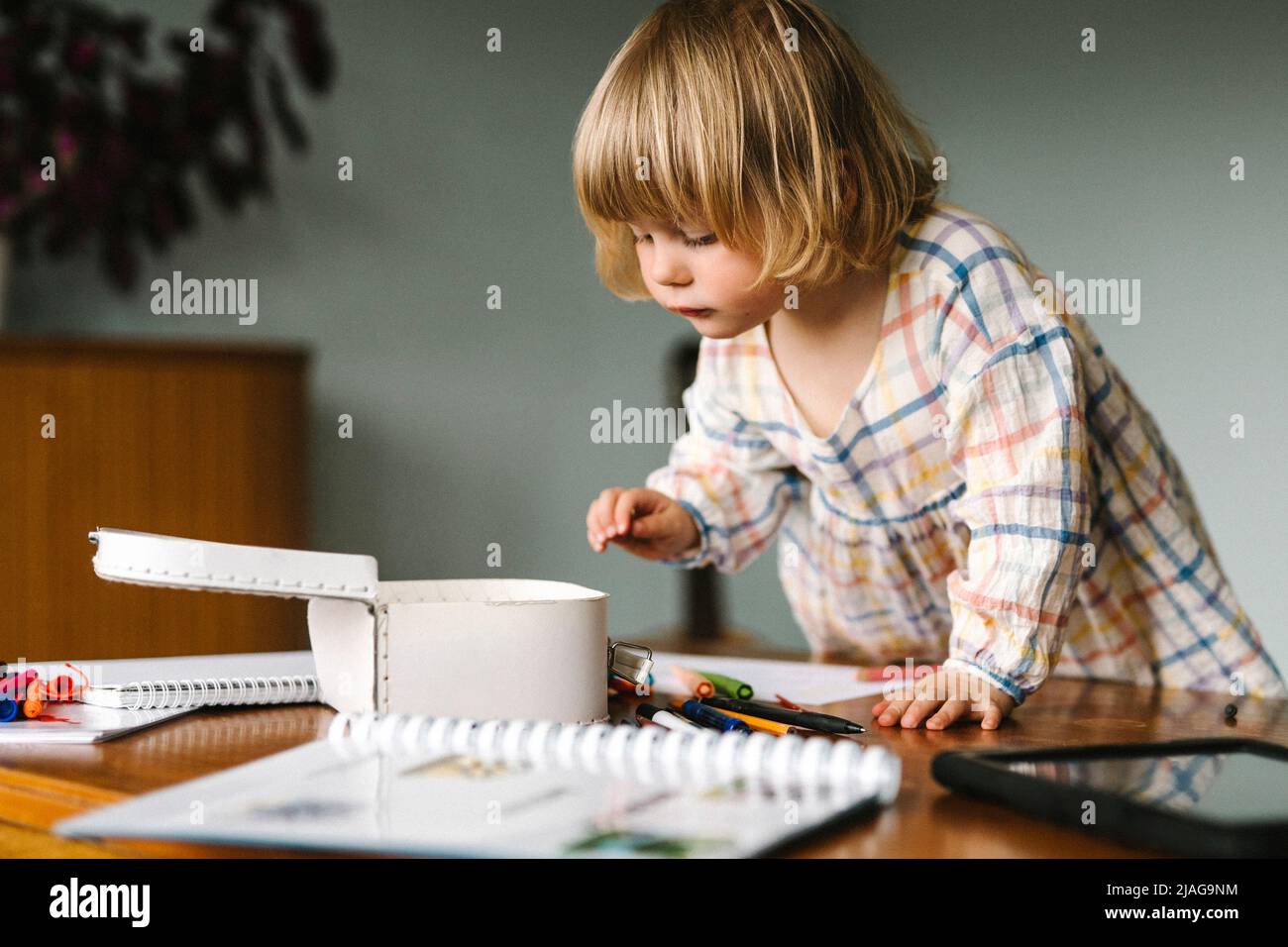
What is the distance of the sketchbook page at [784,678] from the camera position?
0.82 metres

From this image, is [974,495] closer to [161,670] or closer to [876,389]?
[876,389]

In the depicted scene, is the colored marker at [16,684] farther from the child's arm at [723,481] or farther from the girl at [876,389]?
the child's arm at [723,481]

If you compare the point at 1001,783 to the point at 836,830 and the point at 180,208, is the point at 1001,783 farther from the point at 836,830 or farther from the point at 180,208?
the point at 180,208

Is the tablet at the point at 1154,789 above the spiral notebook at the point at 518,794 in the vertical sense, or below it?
below

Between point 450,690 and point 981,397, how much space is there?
0.41 m

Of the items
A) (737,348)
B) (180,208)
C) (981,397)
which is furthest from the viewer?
(180,208)

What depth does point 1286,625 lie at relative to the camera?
2170 mm

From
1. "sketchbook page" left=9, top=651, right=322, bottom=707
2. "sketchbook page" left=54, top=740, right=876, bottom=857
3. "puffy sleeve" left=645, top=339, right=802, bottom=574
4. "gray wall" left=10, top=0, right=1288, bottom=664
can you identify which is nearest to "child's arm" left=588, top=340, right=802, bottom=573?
"puffy sleeve" left=645, top=339, right=802, bottom=574

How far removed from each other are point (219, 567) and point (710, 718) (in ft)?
0.84

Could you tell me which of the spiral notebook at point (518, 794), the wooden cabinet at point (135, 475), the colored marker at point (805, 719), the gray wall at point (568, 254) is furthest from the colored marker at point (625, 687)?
the gray wall at point (568, 254)

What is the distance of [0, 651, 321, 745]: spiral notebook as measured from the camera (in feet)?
2.13

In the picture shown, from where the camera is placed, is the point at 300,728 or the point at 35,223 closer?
the point at 300,728

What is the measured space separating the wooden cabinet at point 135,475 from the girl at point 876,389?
3.59ft
